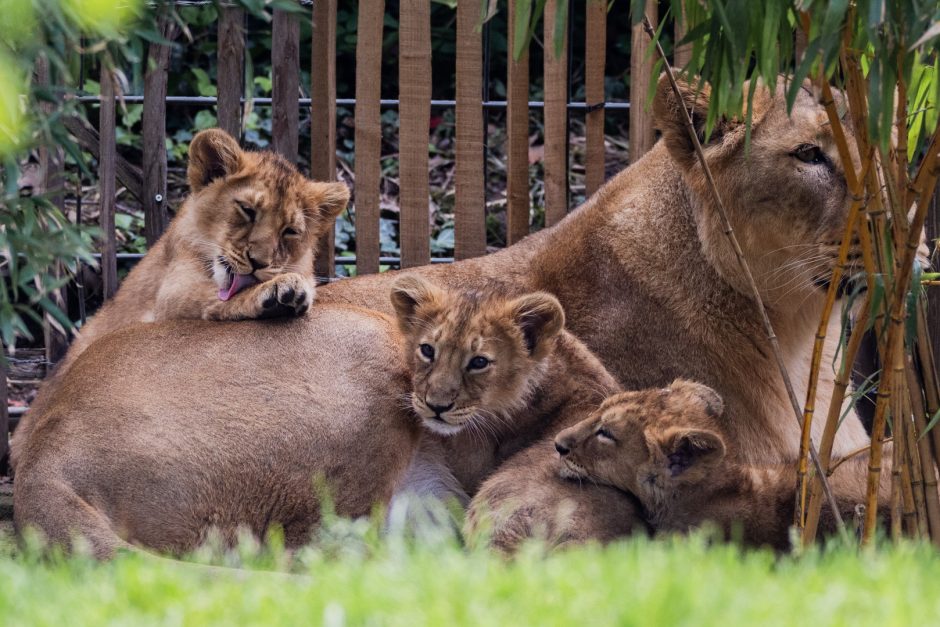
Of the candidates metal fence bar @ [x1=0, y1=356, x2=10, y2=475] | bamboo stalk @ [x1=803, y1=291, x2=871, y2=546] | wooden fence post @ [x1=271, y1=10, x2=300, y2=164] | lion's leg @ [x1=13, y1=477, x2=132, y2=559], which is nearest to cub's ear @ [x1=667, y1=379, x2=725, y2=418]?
bamboo stalk @ [x1=803, y1=291, x2=871, y2=546]

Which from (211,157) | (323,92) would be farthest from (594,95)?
(211,157)

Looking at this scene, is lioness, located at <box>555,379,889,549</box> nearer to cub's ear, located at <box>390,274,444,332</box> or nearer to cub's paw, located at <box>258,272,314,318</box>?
cub's ear, located at <box>390,274,444,332</box>

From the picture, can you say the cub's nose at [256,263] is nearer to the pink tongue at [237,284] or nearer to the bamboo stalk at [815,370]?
the pink tongue at [237,284]

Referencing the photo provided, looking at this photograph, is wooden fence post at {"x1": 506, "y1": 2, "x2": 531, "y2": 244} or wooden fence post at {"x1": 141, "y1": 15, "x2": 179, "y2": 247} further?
wooden fence post at {"x1": 506, "y1": 2, "x2": 531, "y2": 244}

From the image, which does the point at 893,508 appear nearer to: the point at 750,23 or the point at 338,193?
the point at 750,23

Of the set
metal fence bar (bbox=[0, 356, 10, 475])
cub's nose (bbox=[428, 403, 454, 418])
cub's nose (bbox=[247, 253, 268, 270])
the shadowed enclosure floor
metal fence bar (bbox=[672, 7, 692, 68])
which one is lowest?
the shadowed enclosure floor

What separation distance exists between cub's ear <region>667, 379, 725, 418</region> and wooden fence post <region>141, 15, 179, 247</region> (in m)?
2.97

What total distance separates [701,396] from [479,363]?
825 millimetres

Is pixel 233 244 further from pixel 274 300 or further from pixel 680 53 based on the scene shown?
pixel 680 53

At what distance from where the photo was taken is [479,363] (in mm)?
4746

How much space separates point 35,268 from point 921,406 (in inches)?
109

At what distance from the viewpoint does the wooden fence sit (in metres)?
6.34

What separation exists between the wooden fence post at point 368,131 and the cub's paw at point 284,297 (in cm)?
163

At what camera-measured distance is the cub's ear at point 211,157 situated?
17.4ft
